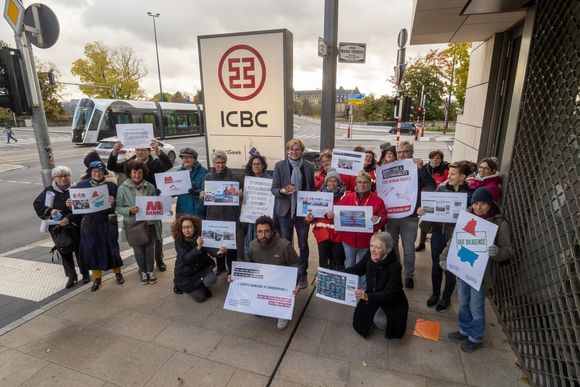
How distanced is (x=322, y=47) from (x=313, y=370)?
15.2 ft

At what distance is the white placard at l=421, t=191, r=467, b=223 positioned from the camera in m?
3.58

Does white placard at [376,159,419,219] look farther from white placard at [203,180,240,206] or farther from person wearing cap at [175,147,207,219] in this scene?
person wearing cap at [175,147,207,219]

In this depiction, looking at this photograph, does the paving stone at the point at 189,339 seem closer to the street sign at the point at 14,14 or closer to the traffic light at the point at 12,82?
the traffic light at the point at 12,82

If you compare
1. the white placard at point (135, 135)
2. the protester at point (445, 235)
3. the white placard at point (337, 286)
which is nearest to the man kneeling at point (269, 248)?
the white placard at point (337, 286)

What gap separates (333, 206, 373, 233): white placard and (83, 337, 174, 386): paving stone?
235 centimetres

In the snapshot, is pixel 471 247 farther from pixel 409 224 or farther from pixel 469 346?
pixel 409 224

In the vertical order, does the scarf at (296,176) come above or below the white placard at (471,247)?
above

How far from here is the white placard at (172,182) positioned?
177 inches

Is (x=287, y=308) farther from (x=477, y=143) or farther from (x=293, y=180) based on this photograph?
(x=477, y=143)

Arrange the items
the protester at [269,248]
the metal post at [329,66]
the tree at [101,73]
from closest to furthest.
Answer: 1. the protester at [269,248]
2. the metal post at [329,66]
3. the tree at [101,73]

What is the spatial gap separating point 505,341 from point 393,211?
1.81m

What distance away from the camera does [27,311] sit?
4.02 metres

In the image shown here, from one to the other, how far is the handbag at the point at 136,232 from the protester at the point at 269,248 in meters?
1.53

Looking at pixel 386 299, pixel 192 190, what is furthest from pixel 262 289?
pixel 192 190
